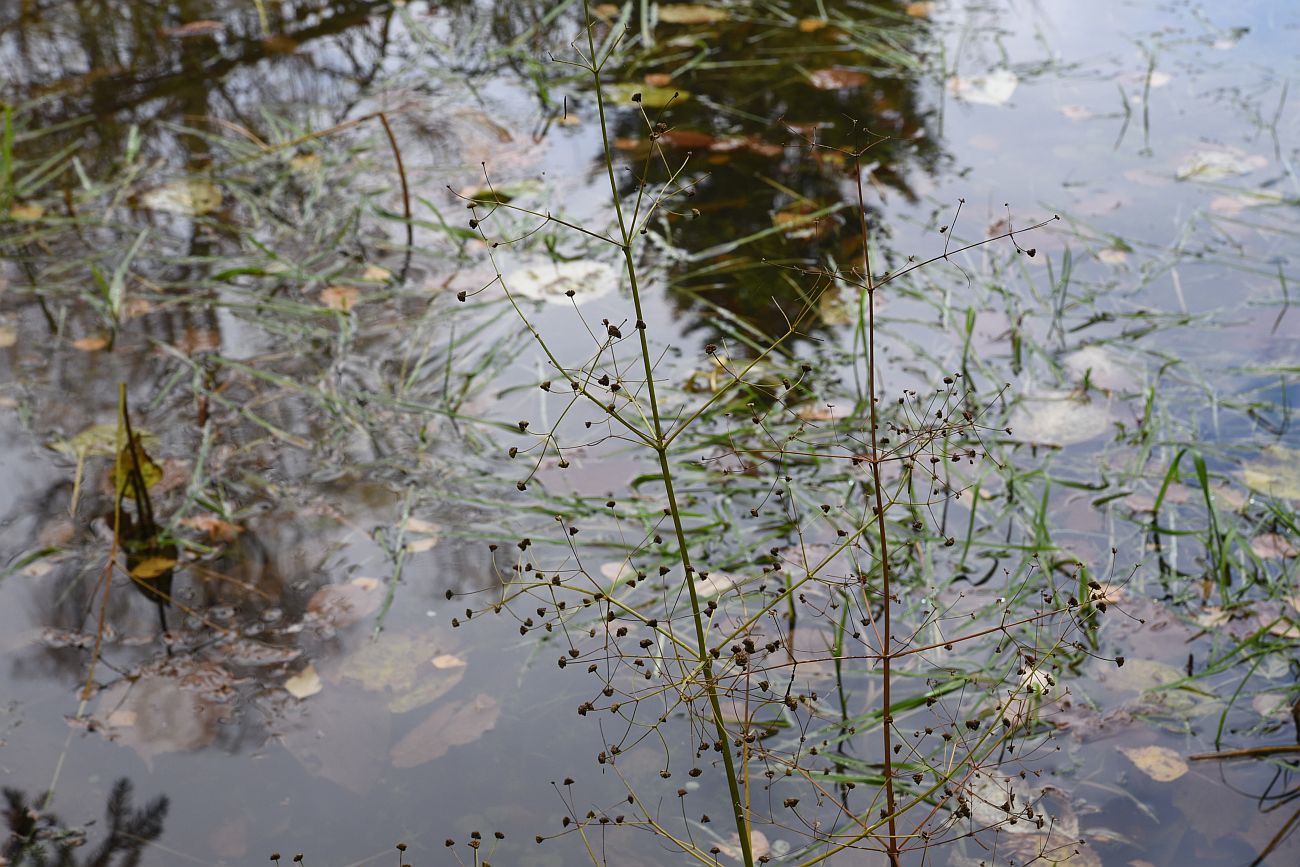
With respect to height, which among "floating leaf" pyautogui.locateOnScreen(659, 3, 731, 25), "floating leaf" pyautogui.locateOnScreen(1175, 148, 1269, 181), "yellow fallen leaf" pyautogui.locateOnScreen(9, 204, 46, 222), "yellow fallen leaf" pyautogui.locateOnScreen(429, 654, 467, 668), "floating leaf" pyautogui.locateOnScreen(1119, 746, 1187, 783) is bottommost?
"floating leaf" pyautogui.locateOnScreen(1119, 746, 1187, 783)

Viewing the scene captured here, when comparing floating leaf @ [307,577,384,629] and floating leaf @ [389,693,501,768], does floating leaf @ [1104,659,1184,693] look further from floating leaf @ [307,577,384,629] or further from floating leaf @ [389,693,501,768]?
floating leaf @ [307,577,384,629]

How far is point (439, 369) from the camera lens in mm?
3148

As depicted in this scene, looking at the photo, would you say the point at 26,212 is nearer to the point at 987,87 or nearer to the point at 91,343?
the point at 91,343

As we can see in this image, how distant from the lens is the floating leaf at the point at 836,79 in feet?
14.6

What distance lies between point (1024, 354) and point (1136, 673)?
3.61 feet

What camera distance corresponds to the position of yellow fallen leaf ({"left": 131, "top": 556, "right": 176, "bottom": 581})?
249 cm

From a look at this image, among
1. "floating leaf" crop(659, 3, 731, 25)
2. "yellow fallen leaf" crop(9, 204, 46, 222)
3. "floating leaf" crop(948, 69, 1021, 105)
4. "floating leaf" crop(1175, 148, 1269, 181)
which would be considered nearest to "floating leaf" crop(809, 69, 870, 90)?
"floating leaf" crop(948, 69, 1021, 105)

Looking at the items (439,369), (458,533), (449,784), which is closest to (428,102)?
(439,369)

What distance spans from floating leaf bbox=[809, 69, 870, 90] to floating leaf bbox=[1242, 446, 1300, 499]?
7.69ft

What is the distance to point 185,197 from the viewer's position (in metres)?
3.95

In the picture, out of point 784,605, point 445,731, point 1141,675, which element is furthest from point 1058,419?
point 445,731

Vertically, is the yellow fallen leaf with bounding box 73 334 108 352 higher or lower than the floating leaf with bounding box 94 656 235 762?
higher

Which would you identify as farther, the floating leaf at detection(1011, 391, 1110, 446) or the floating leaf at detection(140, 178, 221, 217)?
the floating leaf at detection(140, 178, 221, 217)

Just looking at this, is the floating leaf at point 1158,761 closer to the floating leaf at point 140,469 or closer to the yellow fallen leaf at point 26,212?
the floating leaf at point 140,469
